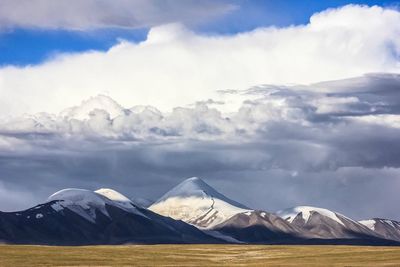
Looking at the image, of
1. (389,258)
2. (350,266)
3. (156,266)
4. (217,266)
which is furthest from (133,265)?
(389,258)

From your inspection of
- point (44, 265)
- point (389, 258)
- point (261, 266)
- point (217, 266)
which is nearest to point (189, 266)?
point (217, 266)

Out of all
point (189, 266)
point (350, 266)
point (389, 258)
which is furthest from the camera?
point (389, 258)

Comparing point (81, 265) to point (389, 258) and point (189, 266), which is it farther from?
point (389, 258)

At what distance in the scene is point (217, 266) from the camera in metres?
169

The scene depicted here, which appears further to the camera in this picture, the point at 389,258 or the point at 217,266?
the point at 389,258

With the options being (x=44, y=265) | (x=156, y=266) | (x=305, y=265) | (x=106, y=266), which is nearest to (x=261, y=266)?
(x=305, y=265)

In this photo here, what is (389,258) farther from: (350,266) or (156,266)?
(156,266)

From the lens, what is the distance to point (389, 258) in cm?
18738

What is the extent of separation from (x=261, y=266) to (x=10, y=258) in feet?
236

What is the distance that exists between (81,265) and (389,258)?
76882 mm

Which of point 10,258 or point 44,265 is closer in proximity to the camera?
point 44,265

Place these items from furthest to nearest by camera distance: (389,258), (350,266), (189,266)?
(389,258), (189,266), (350,266)

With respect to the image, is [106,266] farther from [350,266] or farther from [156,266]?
[350,266]

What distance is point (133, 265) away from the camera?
570ft
